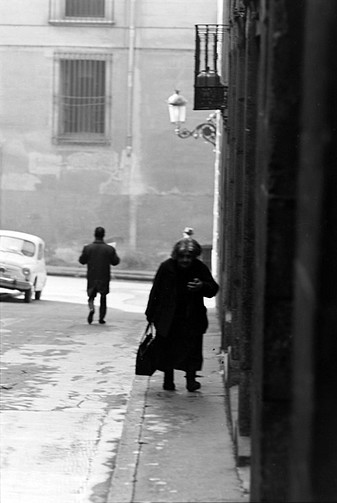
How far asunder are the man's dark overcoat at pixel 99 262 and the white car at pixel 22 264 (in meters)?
7.04

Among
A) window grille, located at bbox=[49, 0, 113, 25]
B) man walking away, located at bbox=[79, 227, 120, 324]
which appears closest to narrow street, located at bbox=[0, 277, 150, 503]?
man walking away, located at bbox=[79, 227, 120, 324]

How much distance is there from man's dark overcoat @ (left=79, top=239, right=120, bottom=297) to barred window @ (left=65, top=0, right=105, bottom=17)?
57.4 feet

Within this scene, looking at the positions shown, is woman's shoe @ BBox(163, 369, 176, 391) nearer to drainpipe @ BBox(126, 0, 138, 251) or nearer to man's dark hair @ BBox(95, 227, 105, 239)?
man's dark hair @ BBox(95, 227, 105, 239)

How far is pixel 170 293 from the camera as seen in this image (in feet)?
40.3

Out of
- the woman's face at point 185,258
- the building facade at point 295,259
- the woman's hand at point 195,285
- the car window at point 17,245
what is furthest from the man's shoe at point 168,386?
the car window at point 17,245

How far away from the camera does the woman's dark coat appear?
12273 mm

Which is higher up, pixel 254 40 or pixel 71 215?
pixel 254 40

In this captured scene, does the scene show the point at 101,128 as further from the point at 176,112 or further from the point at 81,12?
the point at 176,112

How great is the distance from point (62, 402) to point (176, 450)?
2937mm

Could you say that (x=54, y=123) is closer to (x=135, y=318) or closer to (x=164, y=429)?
(x=135, y=318)

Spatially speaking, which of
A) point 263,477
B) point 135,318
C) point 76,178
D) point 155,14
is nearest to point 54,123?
point 76,178

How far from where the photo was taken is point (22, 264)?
1130 inches

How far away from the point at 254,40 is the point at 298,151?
3684 millimetres

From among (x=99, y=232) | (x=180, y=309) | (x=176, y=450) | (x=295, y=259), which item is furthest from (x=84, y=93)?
(x=295, y=259)
